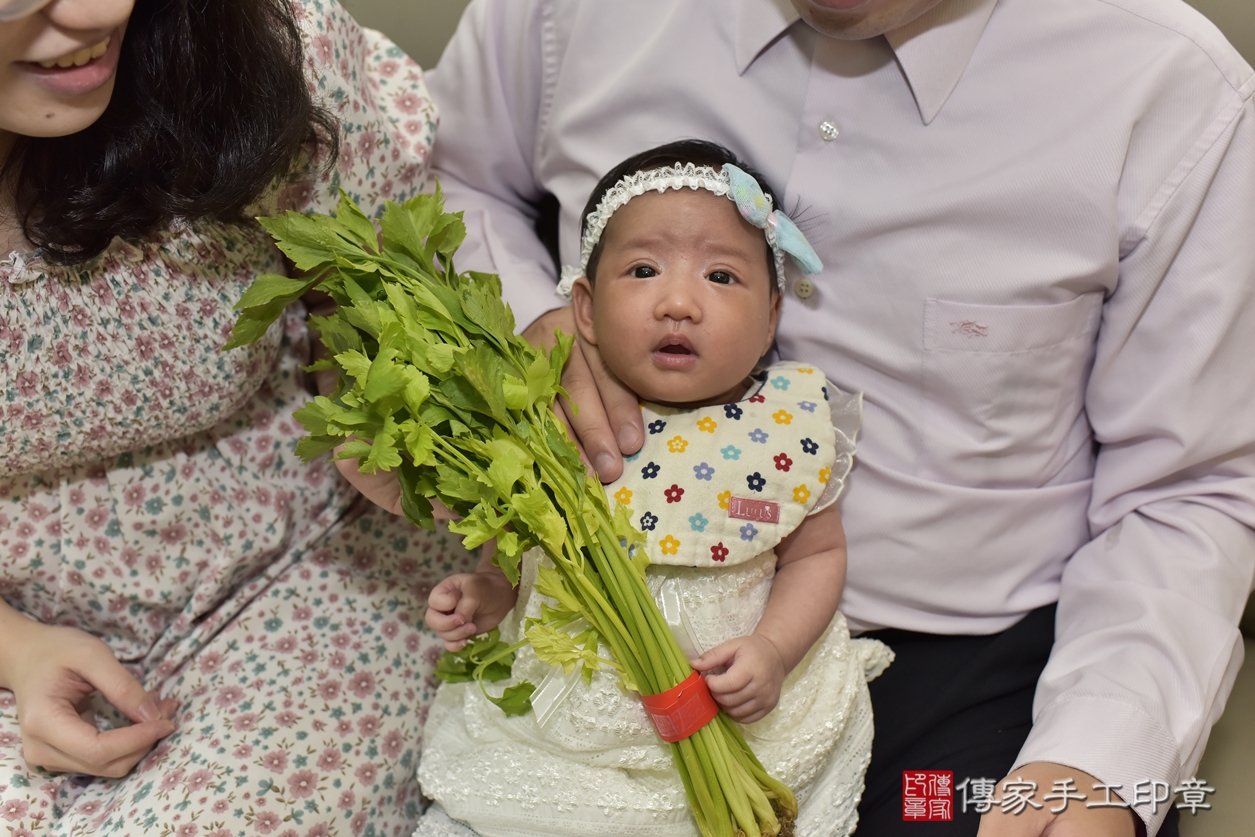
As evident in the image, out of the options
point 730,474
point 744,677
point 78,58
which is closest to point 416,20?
point 78,58

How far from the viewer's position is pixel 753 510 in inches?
51.2

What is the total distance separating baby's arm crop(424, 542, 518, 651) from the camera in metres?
1.27

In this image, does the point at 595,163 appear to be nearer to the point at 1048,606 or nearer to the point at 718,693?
the point at 718,693

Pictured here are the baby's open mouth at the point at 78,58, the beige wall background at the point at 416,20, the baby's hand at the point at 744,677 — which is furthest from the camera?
the beige wall background at the point at 416,20

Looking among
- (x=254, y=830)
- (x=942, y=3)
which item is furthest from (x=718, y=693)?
(x=942, y=3)

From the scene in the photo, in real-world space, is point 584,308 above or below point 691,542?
above

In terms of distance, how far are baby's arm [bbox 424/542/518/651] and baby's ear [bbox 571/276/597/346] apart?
36 cm

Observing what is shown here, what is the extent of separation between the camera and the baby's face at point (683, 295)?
4.21 feet

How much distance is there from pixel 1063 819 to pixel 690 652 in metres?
0.52

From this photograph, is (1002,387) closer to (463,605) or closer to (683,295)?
(683,295)

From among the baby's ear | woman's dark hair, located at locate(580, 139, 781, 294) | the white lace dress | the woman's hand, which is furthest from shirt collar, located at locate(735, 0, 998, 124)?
the woman's hand

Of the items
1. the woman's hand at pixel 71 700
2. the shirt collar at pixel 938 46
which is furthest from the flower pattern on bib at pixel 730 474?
the woman's hand at pixel 71 700

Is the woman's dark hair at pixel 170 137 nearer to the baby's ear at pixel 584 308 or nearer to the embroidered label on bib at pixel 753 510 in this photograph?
the baby's ear at pixel 584 308

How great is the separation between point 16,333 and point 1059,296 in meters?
1.38
